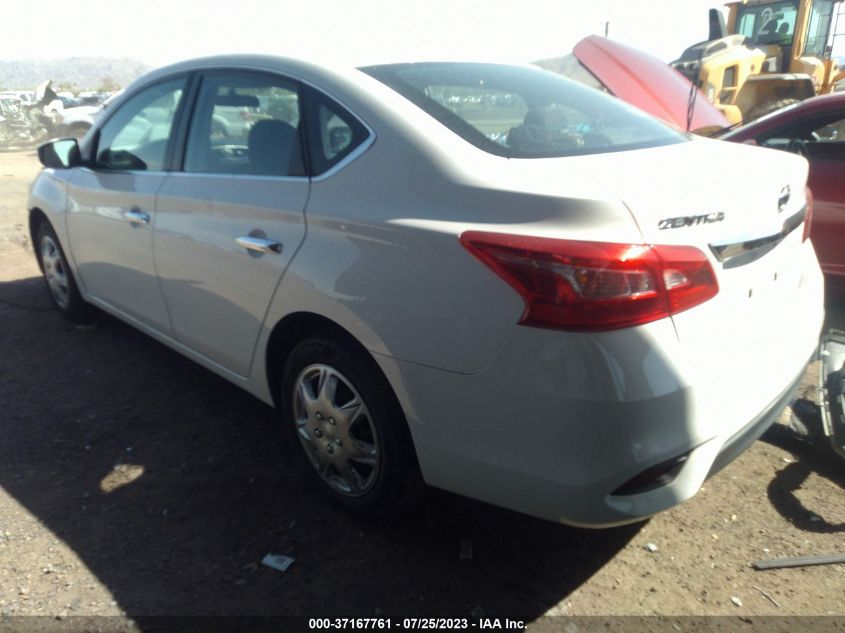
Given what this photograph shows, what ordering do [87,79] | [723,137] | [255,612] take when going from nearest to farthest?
[255,612], [723,137], [87,79]

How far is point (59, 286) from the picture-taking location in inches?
198

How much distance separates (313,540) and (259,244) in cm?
113

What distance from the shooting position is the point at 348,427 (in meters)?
2.71

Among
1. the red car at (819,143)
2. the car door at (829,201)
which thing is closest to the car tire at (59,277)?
the red car at (819,143)

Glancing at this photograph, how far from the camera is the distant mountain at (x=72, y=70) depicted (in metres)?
78.8

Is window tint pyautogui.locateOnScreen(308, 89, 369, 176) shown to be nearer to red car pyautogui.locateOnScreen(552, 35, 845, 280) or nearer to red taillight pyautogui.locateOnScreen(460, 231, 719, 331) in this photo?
red taillight pyautogui.locateOnScreen(460, 231, 719, 331)

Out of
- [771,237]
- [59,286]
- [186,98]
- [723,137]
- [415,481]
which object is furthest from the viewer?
[723,137]

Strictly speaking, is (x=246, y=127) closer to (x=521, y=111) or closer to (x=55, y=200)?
(x=521, y=111)

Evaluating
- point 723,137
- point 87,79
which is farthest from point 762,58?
point 87,79

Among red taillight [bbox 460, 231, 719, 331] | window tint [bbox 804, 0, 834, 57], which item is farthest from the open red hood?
window tint [bbox 804, 0, 834, 57]

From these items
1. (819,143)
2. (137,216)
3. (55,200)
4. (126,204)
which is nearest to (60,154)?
(55,200)

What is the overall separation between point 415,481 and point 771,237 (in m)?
1.42

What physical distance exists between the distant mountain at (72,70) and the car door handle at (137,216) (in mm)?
82101

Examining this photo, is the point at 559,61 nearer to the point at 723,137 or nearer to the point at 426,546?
the point at 723,137
